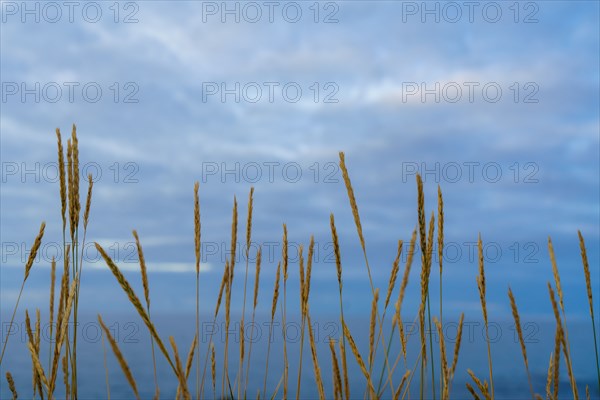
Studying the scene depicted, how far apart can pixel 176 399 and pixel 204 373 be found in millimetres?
660

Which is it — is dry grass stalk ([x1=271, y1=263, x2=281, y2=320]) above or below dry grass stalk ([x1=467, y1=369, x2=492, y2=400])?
above

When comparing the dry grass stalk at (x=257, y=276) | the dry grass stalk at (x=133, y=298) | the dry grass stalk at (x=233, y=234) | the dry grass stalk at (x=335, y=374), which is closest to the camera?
the dry grass stalk at (x=133, y=298)

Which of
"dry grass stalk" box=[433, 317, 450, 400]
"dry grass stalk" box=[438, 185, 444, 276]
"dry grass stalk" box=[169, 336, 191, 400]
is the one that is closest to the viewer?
"dry grass stalk" box=[169, 336, 191, 400]

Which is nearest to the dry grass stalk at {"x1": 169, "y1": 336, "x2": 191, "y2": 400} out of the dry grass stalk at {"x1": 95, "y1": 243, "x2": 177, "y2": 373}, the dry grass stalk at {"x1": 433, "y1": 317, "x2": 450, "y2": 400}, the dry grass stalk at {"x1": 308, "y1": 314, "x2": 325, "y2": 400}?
the dry grass stalk at {"x1": 95, "y1": 243, "x2": 177, "y2": 373}

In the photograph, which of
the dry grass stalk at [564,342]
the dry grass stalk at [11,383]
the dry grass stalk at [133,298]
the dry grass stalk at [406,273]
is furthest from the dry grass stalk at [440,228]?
the dry grass stalk at [11,383]

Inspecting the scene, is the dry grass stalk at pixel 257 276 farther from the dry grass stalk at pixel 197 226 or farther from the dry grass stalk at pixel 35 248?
the dry grass stalk at pixel 35 248

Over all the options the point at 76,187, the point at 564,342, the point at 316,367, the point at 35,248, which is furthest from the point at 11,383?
the point at 564,342

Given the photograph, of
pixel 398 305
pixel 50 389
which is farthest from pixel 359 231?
pixel 50 389

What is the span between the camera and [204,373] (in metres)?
2.30

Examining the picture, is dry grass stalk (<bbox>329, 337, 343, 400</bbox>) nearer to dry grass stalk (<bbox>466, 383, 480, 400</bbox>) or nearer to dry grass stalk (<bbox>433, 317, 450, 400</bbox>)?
dry grass stalk (<bbox>433, 317, 450, 400</bbox>)

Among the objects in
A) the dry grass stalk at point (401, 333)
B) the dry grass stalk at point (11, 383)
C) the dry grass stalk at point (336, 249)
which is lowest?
the dry grass stalk at point (11, 383)

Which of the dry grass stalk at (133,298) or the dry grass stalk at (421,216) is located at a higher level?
the dry grass stalk at (421,216)

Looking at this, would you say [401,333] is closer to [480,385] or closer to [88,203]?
[480,385]

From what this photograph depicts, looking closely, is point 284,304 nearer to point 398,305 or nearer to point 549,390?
point 398,305
